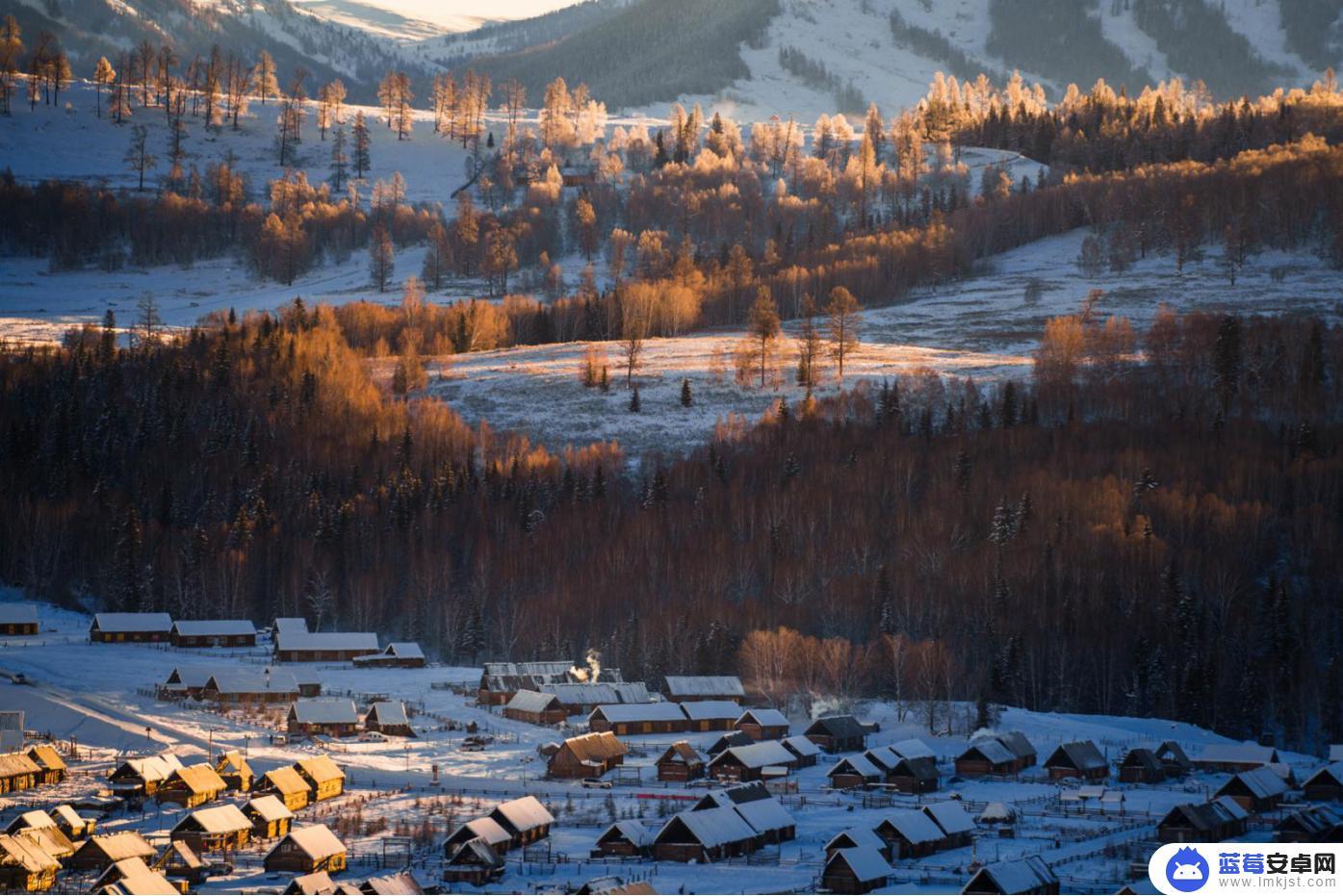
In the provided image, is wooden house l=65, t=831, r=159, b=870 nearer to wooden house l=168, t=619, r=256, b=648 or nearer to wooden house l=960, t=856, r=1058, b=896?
wooden house l=960, t=856, r=1058, b=896

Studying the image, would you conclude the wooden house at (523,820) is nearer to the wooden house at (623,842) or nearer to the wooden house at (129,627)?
the wooden house at (623,842)

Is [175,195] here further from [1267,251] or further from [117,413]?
[1267,251]

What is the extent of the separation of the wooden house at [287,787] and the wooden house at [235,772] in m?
0.65

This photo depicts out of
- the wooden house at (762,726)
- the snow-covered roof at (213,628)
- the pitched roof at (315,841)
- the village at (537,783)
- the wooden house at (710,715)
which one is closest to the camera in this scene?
the pitched roof at (315,841)

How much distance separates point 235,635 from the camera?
8356 centimetres

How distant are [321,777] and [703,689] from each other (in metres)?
26.3

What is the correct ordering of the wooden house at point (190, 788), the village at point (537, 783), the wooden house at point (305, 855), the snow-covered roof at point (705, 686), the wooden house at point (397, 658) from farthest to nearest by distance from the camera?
the wooden house at point (397, 658) → the snow-covered roof at point (705, 686) → the wooden house at point (190, 788) → the village at point (537, 783) → the wooden house at point (305, 855)

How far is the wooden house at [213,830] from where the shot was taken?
47.1 meters

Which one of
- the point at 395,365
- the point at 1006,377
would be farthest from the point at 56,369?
the point at 1006,377

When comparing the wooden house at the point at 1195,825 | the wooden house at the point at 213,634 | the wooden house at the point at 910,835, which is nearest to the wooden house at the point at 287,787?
the wooden house at the point at 910,835

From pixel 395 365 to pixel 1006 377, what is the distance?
5121 cm

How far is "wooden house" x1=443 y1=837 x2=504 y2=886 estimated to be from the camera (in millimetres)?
44531

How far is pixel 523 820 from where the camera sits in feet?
160

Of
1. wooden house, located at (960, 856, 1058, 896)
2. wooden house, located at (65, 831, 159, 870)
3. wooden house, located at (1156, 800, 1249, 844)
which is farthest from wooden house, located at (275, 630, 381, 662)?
wooden house, located at (960, 856, 1058, 896)
